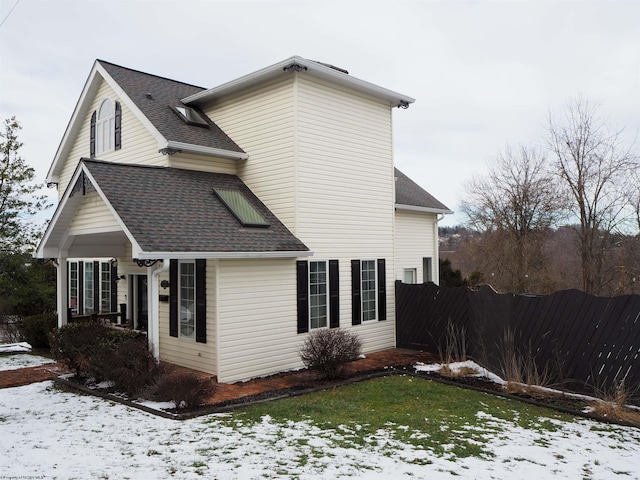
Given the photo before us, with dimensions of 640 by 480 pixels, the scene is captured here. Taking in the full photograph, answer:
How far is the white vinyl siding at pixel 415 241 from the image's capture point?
15766 millimetres

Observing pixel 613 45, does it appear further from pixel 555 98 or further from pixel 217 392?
pixel 217 392

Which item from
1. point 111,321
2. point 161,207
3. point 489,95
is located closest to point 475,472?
point 161,207

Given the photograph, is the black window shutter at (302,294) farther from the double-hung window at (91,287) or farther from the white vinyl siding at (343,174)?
the double-hung window at (91,287)

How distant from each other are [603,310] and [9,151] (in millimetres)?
17235

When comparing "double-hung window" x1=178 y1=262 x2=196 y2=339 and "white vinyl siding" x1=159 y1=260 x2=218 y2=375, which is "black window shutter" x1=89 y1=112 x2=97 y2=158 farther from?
"double-hung window" x1=178 y1=262 x2=196 y2=339

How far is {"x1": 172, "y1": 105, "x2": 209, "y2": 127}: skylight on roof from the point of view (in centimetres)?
1227

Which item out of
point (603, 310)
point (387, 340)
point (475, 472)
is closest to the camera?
point (475, 472)

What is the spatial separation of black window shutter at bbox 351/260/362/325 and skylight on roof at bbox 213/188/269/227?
2.81 metres

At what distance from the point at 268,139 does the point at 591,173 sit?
52.8ft

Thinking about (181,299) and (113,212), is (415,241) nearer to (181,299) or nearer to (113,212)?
(181,299)

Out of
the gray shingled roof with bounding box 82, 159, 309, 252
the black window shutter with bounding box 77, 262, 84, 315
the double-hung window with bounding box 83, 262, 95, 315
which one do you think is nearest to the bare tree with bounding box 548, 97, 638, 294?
the gray shingled roof with bounding box 82, 159, 309, 252

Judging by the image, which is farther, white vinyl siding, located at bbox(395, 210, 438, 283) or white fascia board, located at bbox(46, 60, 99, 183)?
white vinyl siding, located at bbox(395, 210, 438, 283)

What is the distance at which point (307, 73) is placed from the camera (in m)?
11.2

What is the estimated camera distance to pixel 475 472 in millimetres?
5160
